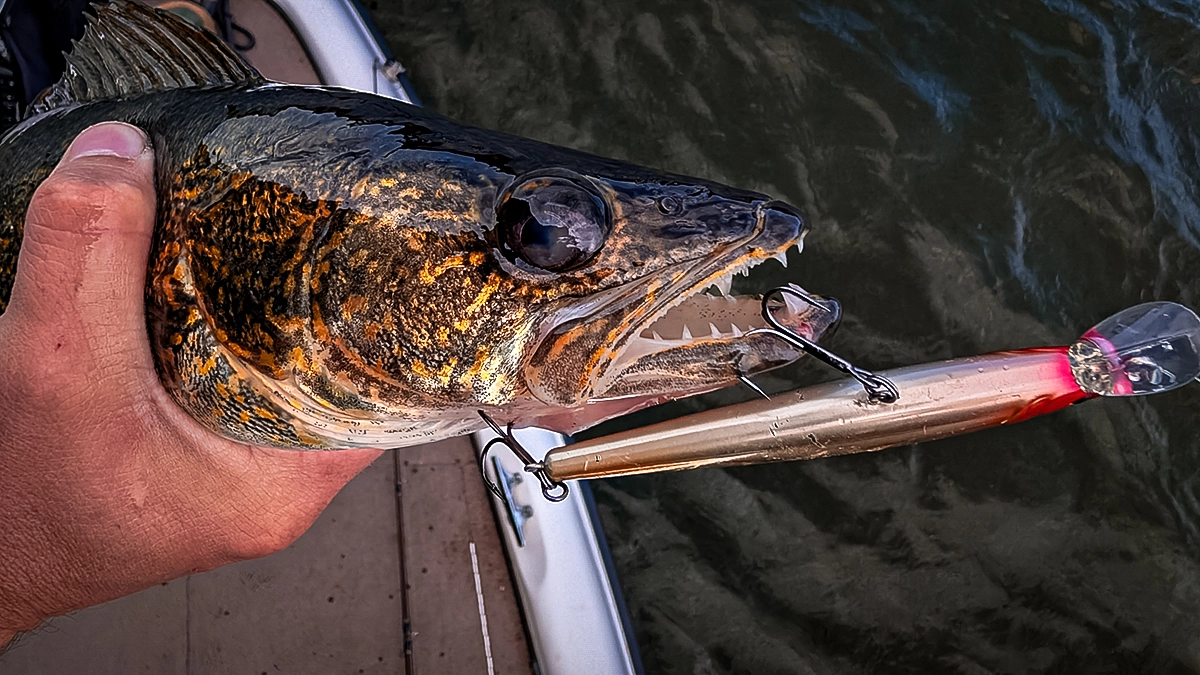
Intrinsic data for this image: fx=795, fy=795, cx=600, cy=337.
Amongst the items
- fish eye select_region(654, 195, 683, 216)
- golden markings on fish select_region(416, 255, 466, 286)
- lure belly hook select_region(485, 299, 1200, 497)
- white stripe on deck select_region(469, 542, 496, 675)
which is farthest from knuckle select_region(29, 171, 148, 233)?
white stripe on deck select_region(469, 542, 496, 675)

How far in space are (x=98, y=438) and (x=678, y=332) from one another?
1.50 meters

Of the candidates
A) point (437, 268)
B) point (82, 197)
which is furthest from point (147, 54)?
point (437, 268)

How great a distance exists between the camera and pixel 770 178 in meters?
4.86

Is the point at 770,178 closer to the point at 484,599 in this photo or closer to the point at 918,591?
the point at 918,591

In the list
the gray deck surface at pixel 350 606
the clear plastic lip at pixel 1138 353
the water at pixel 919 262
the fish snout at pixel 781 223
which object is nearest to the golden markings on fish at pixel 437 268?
the fish snout at pixel 781 223

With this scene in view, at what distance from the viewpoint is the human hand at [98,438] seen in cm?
191

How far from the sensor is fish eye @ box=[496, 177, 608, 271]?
61.2 inches

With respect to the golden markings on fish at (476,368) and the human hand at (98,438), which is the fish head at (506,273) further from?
the human hand at (98,438)

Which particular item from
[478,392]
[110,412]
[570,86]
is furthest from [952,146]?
[110,412]

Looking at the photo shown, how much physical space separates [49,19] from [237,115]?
81.8 inches

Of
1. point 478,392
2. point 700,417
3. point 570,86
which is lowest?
point 700,417

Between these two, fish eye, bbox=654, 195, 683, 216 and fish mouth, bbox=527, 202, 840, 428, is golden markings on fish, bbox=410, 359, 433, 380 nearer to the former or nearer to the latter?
fish mouth, bbox=527, 202, 840, 428

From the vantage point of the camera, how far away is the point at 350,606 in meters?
3.17

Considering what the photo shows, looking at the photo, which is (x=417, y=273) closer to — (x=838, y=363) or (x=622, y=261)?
(x=622, y=261)
